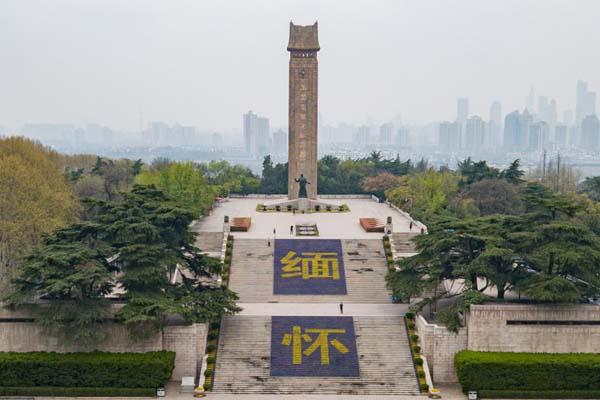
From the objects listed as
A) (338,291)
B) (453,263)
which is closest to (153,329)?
(338,291)

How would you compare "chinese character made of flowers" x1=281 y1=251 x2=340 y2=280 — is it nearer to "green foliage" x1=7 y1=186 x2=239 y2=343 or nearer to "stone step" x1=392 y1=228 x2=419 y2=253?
"stone step" x1=392 y1=228 x2=419 y2=253

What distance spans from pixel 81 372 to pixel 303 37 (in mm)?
39115

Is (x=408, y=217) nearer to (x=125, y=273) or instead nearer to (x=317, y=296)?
(x=317, y=296)

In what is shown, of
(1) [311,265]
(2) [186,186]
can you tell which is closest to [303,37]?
(2) [186,186]

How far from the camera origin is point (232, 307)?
3369cm

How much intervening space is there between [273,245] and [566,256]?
1876 cm

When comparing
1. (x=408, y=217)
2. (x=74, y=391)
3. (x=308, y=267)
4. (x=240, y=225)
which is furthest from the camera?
(x=408, y=217)

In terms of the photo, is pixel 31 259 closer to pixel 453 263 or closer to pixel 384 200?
pixel 453 263

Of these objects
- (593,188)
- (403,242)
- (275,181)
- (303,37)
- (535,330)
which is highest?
(303,37)

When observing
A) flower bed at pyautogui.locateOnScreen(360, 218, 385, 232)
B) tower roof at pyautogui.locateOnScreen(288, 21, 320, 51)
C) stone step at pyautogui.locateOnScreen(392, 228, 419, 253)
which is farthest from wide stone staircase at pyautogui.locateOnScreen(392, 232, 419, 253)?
tower roof at pyautogui.locateOnScreen(288, 21, 320, 51)

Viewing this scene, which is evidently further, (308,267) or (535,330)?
(308,267)

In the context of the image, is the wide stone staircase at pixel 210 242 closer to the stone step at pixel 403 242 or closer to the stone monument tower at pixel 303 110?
the stone step at pixel 403 242

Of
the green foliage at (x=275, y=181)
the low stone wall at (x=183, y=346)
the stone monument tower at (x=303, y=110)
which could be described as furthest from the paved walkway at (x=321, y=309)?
the green foliage at (x=275, y=181)

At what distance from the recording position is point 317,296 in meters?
38.1
